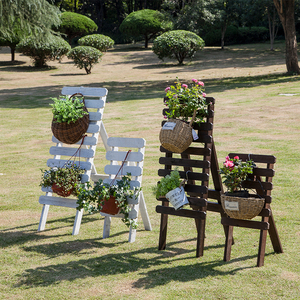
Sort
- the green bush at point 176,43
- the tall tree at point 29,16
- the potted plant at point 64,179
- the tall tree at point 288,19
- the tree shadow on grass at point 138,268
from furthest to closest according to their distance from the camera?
the green bush at point 176,43 → the tall tree at point 29,16 → the tall tree at point 288,19 → the potted plant at point 64,179 → the tree shadow on grass at point 138,268

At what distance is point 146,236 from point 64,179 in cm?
123

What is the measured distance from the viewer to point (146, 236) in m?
5.14

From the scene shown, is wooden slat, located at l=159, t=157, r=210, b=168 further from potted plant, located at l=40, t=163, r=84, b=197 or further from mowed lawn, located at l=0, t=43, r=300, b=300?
potted plant, located at l=40, t=163, r=84, b=197

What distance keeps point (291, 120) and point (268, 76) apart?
33.8 ft

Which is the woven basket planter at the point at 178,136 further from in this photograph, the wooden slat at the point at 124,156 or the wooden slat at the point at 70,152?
the wooden slat at the point at 70,152

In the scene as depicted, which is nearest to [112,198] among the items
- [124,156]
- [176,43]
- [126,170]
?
[126,170]

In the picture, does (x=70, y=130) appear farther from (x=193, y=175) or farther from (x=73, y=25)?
(x=73, y=25)

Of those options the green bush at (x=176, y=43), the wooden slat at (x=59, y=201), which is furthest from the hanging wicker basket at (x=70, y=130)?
the green bush at (x=176, y=43)

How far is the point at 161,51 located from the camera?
27688 millimetres

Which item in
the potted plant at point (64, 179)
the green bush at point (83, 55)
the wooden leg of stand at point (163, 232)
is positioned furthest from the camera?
the green bush at point (83, 55)

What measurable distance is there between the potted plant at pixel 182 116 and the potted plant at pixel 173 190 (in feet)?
0.98

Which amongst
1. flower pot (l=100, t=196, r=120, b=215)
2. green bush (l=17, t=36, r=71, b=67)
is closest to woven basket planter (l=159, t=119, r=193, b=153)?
flower pot (l=100, t=196, r=120, b=215)

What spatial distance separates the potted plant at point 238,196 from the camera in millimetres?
4062

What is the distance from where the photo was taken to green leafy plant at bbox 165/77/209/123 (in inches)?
173
